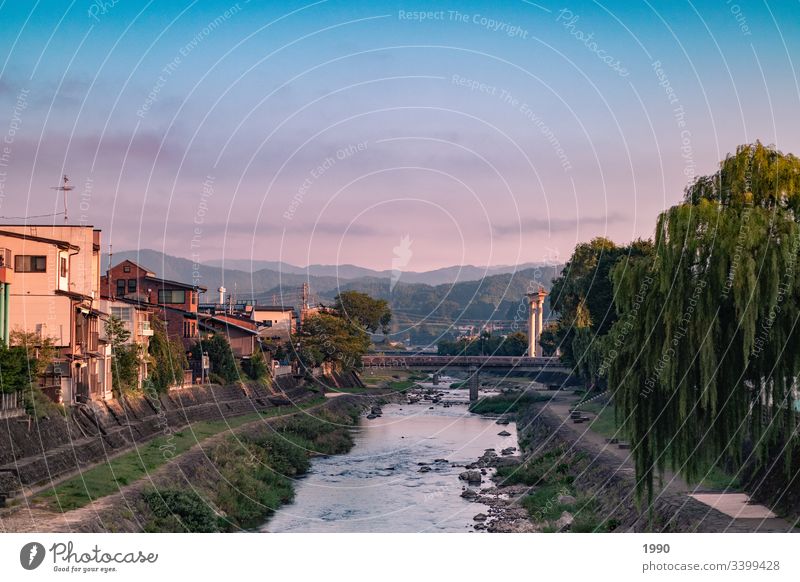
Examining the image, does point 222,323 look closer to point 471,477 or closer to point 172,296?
point 172,296

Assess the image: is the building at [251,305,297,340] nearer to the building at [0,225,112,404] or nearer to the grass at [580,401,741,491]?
the grass at [580,401,741,491]

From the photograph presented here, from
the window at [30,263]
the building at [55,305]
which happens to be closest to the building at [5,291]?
the building at [55,305]

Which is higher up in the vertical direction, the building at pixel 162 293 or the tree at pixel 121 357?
the building at pixel 162 293

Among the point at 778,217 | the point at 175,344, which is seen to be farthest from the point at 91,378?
the point at 778,217

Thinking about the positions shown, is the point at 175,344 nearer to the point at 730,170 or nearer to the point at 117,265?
the point at 117,265

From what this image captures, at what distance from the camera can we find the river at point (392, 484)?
163ft

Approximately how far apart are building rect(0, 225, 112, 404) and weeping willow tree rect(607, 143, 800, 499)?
31642mm

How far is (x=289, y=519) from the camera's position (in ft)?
163

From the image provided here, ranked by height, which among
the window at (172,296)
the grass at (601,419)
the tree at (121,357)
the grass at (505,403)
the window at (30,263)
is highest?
the window at (30,263)

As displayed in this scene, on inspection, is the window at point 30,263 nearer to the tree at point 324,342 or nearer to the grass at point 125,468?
the grass at point 125,468

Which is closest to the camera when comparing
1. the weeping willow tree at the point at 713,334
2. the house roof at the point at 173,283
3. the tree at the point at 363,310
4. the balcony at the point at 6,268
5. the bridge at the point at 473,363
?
the weeping willow tree at the point at 713,334

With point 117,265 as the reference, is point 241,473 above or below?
below
